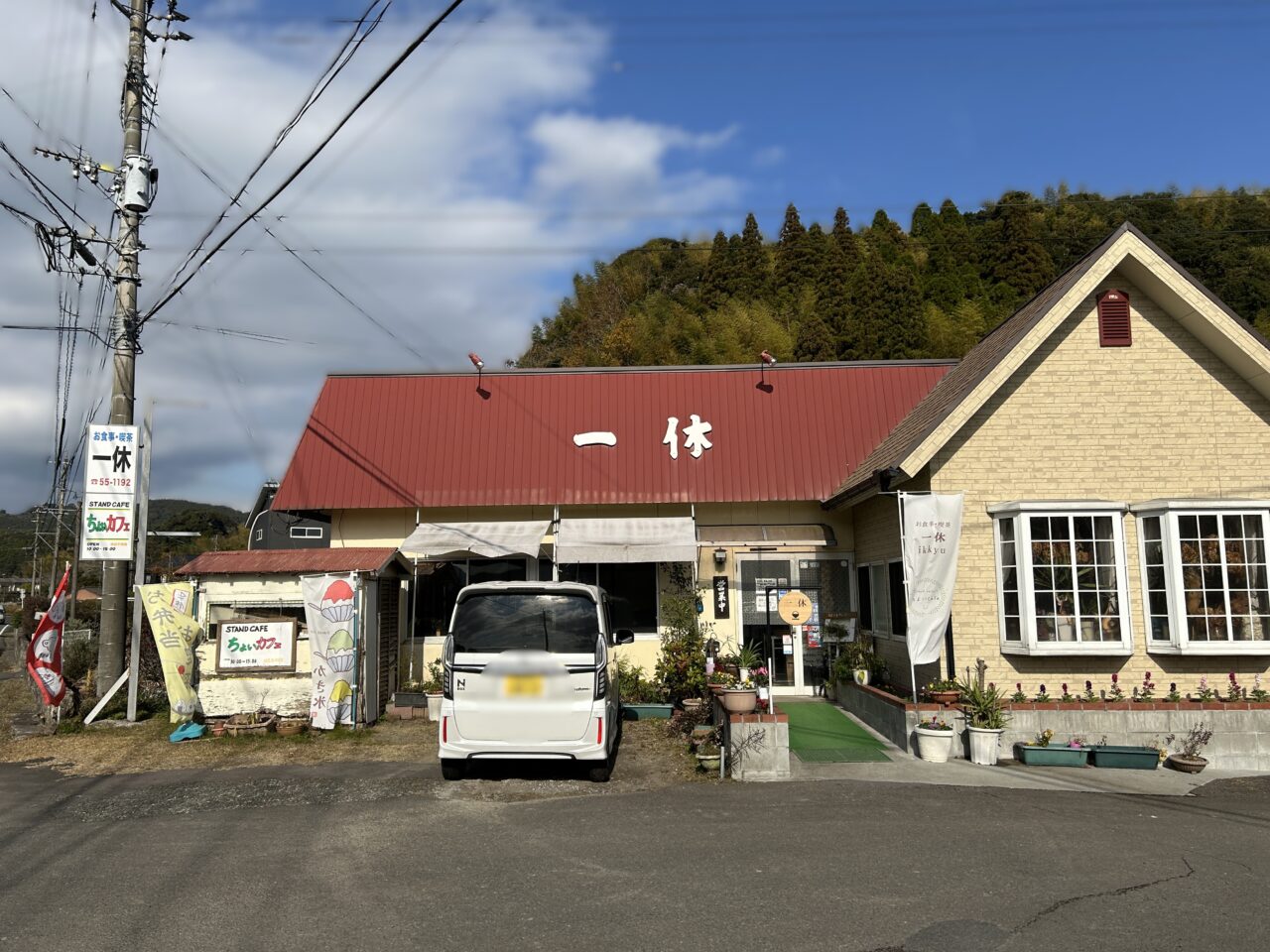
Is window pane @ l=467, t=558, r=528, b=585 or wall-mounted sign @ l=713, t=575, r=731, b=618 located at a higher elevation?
window pane @ l=467, t=558, r=528, b=585

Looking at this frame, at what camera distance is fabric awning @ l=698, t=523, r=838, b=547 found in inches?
582

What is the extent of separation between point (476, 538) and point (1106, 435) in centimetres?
922

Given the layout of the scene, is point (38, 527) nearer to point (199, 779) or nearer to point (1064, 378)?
point (199, 779)

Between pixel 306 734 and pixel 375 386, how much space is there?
7.19m

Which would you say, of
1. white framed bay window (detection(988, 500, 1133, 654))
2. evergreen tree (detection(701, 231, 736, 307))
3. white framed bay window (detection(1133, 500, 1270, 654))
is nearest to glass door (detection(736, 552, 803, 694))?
white framed bay window (detection(988, 500, 1133, 654))

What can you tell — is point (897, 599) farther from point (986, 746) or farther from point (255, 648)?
point (255, 648)

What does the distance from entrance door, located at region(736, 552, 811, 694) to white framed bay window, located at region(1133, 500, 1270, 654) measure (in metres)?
5.39

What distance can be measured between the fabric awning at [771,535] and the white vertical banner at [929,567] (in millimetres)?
4171

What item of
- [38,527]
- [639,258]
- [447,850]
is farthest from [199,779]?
[639,258]

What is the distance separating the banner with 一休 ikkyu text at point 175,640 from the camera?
12.0 metres

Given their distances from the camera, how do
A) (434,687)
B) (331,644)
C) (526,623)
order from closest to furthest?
(526,623) → (331,644) → (434,687)

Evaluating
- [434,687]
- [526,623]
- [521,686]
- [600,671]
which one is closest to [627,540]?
[434,687]

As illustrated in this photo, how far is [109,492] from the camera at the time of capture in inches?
499

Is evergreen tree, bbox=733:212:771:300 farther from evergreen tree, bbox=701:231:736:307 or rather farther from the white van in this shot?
the white van
